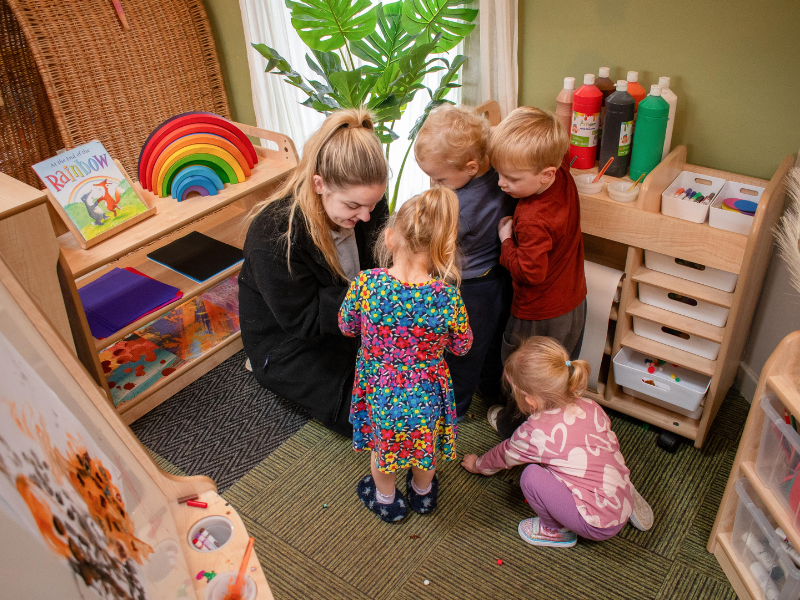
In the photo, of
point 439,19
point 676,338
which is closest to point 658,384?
point 676,338

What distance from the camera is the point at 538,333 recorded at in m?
1.95

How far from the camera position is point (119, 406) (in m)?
2.24

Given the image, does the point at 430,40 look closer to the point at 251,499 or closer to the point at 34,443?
the point at 251,499

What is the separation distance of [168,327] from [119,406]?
1.61 ft

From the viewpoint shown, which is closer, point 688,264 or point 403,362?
point 403,362

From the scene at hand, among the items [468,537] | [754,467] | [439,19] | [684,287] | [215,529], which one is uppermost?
[439,19]

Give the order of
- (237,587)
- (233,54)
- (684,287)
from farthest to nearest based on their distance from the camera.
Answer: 1. (233,54)
2. (684,287)
3. (237,587)

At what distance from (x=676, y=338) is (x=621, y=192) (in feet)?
1.69

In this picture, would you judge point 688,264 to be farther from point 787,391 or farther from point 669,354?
point 787,391

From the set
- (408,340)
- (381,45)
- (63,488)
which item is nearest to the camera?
(63,488)

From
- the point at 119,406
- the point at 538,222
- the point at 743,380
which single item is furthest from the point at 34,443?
the point at 743,380

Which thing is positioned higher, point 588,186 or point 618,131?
point 618,131

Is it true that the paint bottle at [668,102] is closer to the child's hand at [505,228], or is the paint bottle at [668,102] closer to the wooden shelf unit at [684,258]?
the wooden shelf unit at [684,258]

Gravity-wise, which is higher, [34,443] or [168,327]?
[34,443]
